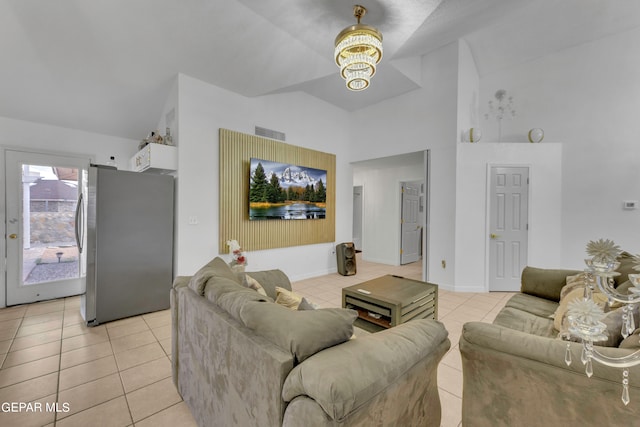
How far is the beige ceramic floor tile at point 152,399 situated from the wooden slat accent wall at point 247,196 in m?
1.99

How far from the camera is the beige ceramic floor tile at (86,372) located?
1938 mm

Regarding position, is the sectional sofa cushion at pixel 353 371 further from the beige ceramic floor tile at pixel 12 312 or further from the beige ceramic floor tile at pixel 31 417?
the beige ceramic floor tile at pixel 12 312

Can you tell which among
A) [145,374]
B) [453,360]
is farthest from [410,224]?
[145,374]

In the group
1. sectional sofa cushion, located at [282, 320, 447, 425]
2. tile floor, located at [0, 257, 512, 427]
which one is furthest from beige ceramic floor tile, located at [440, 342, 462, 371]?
sectional sofa cushion, located at [282, 320, 447, 425]

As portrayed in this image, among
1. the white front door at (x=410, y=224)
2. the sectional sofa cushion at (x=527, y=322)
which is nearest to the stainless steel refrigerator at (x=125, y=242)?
the sectional sofa cushion at (x=527, y=322)

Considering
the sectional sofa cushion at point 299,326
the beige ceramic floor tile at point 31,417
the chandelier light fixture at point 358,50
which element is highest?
the chandelier light fixture at point 358,50

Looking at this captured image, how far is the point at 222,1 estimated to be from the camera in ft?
8.45

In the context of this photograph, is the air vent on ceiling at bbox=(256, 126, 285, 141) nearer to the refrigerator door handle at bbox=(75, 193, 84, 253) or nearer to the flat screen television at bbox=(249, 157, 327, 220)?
the flat screen television at bbox=(249, 157, 327, 220)

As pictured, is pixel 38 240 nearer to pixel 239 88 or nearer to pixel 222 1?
pixel 239 88

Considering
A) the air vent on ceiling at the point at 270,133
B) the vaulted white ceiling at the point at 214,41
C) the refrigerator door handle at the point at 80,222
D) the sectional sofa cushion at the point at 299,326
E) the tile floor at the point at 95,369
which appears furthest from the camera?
the air vent on ceiling at the point at 270,133

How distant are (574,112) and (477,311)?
141 inches

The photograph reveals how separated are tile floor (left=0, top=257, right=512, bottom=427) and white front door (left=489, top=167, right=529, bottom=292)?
3.41ft

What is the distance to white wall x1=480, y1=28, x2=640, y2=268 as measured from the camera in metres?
3.74

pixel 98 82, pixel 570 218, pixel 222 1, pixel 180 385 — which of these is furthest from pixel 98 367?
pixel 570 218
